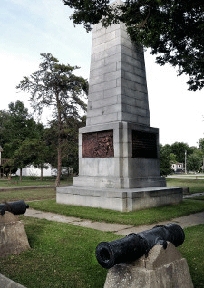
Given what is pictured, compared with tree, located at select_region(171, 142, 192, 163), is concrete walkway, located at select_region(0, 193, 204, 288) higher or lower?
lower

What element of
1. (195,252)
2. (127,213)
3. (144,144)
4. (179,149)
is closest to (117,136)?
(144,144)

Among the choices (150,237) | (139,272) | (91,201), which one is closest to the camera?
(139,272)

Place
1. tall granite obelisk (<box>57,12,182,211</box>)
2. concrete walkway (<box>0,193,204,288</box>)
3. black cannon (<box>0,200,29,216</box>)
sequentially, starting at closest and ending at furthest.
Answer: black cannon (<box>0,200,29,216</box>) → concrete walkway (<box>0,193,204,288</box>) → tall granite obelisk (<box>57,12,182,211</box>)

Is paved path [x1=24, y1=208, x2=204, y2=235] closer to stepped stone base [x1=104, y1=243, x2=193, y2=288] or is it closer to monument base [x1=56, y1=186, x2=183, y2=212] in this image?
monument base [x1=56, y1=186, x2=183, y2=212]

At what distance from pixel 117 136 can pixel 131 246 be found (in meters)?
8.68

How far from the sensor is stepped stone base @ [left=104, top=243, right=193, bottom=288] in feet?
8.83

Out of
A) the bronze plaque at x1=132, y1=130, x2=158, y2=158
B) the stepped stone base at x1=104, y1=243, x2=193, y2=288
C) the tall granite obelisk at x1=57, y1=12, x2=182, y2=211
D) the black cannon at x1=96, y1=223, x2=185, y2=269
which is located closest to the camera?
the black cannon at x1=96, y1=223, x2=185, y2=269

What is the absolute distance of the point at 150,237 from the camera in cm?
290

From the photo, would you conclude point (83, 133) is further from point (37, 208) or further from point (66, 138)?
point (66, 138)

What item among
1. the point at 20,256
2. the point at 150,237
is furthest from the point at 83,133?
the point at 150,237

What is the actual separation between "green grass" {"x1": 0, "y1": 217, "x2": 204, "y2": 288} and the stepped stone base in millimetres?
1299

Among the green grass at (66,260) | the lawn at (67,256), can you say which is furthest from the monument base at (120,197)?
the green grass at (66,260)

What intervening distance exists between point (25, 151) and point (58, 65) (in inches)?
303

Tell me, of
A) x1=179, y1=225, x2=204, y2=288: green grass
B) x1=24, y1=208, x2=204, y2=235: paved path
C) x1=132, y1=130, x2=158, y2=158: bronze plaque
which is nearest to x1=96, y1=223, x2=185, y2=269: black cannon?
x1=179, y1=225, x2=204, y2=288: green grass
